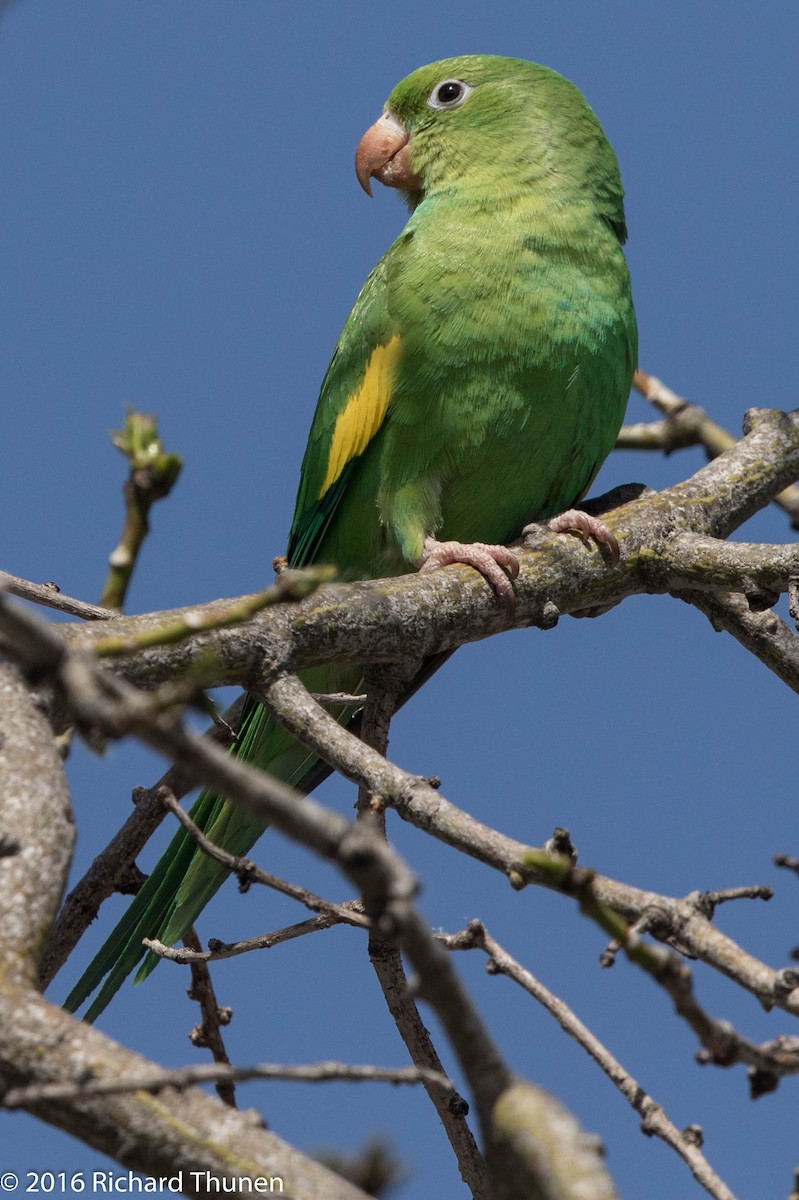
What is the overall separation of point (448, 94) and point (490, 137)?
0.40m

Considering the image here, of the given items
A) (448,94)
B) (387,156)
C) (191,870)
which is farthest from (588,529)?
(448,94)

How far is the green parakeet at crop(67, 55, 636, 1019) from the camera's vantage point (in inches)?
169

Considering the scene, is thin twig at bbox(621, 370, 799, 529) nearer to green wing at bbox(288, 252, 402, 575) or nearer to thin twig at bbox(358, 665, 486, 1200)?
green wing at bbox(288, 252, 402, 575)

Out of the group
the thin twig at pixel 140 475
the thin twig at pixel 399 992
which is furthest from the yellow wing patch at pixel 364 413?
the thin twig at pixel 140 475

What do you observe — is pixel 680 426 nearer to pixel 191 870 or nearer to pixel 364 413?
pixel 364 413

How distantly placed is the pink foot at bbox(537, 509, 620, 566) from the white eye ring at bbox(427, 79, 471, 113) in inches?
87.5

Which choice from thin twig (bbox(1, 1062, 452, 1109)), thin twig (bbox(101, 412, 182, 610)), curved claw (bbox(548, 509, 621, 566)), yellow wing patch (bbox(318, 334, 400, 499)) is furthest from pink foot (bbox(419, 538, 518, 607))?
thin twig (bbox(1, 1062, 452, 1109))

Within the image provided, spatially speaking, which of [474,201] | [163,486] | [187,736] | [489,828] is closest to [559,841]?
[489,828]

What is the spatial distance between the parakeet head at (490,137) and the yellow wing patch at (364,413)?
86 centimetres

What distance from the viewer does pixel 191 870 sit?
395cm

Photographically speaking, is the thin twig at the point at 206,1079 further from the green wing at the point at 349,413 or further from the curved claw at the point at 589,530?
the green wing at the point at 349,413

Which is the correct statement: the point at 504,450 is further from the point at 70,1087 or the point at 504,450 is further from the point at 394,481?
the point at 70,1087

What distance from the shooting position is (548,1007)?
7.67 ft

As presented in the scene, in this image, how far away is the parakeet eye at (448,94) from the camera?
524 cm
